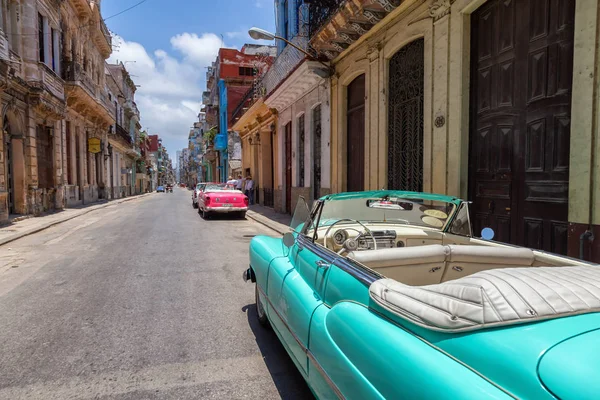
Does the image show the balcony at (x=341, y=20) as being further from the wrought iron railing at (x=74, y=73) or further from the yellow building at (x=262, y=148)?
the wrought iron railing at (x=74, y=73)

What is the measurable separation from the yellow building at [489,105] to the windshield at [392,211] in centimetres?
225

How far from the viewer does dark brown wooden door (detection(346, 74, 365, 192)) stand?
376 inches

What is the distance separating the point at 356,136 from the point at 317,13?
12.2 feet

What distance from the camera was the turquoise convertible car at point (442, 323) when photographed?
3.58ft

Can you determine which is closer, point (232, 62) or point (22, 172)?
point (22, 172)

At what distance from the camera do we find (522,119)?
5199 millimetres

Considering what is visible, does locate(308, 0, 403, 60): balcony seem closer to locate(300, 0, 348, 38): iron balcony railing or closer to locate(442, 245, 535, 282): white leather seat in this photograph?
locate(300, 0, 348, 38): iron balcony railing

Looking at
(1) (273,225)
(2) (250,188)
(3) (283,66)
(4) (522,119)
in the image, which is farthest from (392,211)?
(2) (250,188)

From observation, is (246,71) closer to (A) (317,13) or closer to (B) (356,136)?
(A) (317,13)

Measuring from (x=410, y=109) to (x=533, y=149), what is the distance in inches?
119

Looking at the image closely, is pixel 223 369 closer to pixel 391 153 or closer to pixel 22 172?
pixel 391 153

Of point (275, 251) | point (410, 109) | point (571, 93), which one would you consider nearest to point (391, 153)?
point (410, 109)

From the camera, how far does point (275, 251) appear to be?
3369mm

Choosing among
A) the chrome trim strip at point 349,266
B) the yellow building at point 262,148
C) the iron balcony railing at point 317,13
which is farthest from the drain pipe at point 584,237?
the yellow building at point 262,148
